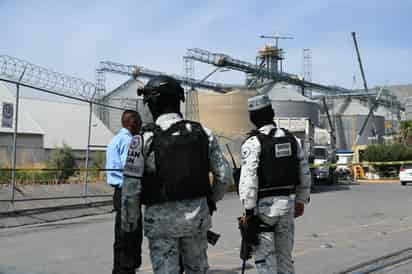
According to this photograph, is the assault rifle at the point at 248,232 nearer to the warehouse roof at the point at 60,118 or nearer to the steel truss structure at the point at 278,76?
the warehouse roof at the point at 60,118

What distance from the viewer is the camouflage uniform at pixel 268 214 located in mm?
4695

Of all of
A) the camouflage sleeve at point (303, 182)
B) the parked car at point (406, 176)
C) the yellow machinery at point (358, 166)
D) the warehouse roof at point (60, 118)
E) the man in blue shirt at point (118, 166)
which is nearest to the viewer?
the camouflage sleeve at point (303, 182)

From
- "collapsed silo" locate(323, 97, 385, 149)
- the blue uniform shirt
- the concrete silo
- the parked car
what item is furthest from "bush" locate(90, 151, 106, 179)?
the concrete silo

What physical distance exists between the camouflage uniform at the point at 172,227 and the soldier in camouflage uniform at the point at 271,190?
952 mm

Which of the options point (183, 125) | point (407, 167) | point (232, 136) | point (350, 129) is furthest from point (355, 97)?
point (183, 125)

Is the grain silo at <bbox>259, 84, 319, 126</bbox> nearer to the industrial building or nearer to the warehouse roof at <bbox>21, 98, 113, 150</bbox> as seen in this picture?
the warehouse roof at <bbox>21, 98, 113, 150</bbox>

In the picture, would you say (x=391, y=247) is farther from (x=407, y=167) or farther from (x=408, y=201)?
(x=407, y=167)

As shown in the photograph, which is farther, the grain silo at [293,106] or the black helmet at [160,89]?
the grain silo at [293,106]

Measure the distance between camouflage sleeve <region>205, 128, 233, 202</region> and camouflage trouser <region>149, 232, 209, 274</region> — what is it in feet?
1.01

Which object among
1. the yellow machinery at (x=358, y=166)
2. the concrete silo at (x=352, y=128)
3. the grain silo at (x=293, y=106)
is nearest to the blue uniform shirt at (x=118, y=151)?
the yellow machinery at (x=358, y=166)

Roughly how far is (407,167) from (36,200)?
77.6 ft

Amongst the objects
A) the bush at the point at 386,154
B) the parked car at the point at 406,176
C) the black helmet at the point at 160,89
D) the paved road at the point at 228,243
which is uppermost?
the bush at the point at 386,154

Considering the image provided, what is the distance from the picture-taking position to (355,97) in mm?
86312

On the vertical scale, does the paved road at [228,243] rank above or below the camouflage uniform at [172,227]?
below
